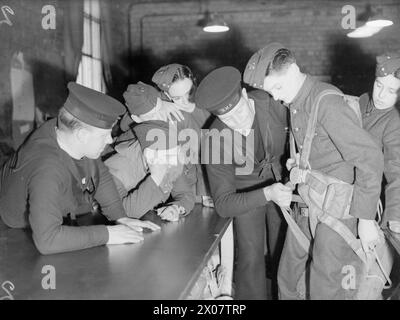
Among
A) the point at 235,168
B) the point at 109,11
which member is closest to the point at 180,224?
the point at 235,168

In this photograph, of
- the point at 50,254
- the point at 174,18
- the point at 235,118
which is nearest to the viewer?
the point at 50,254

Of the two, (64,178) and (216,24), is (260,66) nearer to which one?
(64,178)

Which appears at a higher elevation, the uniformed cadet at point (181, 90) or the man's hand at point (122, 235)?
the uniformed cadet at point (181, 90)

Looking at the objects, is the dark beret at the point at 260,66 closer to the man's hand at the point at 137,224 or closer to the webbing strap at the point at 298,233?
the webbing strap at the point at 298,233

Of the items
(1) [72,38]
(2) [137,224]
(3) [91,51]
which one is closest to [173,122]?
(2) [137,224]

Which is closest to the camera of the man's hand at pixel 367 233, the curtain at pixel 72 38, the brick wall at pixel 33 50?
the man's hand at pixel 367 233

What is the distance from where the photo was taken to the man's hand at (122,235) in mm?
1839

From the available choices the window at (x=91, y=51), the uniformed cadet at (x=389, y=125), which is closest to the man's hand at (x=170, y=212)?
the uniformed cadet at (x=389, y=125)

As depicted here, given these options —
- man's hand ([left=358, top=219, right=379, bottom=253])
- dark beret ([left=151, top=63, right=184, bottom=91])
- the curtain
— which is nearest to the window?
the curtain

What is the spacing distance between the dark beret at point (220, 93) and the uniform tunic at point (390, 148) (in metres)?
0.72

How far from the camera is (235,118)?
2.24 meters
